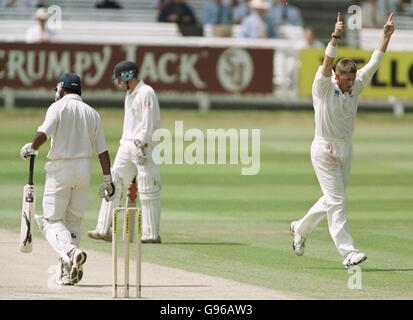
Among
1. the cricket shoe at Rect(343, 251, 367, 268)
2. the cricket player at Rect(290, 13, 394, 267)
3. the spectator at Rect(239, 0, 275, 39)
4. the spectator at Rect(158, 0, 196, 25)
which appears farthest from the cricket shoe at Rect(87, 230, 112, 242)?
the spectator at Rect(158, 0, 196, 25)

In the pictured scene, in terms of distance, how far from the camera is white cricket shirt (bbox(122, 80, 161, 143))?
14844 millimetres

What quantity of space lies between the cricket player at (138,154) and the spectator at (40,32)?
16.3 meters

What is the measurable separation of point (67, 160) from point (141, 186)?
3027mm

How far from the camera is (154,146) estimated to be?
15055mm

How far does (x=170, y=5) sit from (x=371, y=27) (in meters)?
5.14

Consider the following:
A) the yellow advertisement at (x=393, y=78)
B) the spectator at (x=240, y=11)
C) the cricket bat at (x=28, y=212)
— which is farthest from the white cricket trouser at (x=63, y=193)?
the spectator at (x=240, y=11)

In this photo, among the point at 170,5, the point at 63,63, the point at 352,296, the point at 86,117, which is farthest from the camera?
the point at 170,5

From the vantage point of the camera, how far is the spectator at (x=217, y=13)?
3355 centimetres

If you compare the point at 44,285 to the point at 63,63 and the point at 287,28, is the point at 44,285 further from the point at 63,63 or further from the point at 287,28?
the point at 287,28

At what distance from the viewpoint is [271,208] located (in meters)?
18.4

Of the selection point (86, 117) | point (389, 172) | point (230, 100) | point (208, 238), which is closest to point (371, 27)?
point (230, 100)

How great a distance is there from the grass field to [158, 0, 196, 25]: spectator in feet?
12.0

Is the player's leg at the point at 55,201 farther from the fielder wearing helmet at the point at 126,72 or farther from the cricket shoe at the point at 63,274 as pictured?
the fielder wearing helmet at the point at 126,72

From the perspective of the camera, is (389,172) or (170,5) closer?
(389,172)
